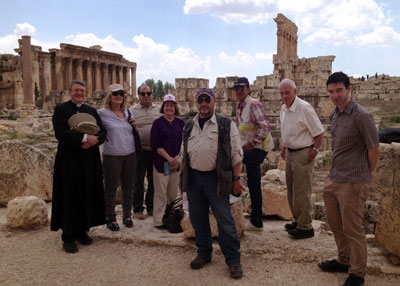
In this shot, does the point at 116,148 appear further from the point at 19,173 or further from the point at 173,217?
the point at 19,173

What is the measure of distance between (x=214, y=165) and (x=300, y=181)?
1.21 meters

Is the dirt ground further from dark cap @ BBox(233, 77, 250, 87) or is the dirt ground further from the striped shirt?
dark cap @ BBox(233, 77, 250, 87)

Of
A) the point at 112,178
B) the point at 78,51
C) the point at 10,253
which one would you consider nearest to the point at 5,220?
the point at 10,253

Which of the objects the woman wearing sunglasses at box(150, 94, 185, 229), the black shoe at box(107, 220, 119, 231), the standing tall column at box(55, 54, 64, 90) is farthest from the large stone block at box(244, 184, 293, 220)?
the standing tall column at box(55, 54, 64, 90)

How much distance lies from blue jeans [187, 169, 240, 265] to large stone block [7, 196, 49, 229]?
259 centimetres

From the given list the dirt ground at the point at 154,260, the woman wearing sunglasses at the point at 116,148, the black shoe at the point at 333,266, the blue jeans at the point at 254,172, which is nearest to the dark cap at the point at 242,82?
the blue jeans at the point at 254,172

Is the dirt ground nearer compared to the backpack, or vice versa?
the dirt ground

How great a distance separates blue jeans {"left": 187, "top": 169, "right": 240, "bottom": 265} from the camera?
353cm

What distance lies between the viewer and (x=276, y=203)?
17.1 ft

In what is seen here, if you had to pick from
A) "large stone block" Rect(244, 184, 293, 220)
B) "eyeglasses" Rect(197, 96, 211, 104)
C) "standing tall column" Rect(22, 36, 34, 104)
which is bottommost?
"large stone block" Rect(244, 184, 293, 220)

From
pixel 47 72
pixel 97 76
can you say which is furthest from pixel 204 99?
pixel 97 76

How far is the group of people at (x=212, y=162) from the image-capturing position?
10.4 feet

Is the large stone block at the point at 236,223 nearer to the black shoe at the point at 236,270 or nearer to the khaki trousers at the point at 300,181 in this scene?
the khaki trousers at the point at 300,181

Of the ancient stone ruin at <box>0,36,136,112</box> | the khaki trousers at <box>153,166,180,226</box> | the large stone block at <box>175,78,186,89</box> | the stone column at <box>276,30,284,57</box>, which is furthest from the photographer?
the stone column at <box>276,30,284,57</box>
